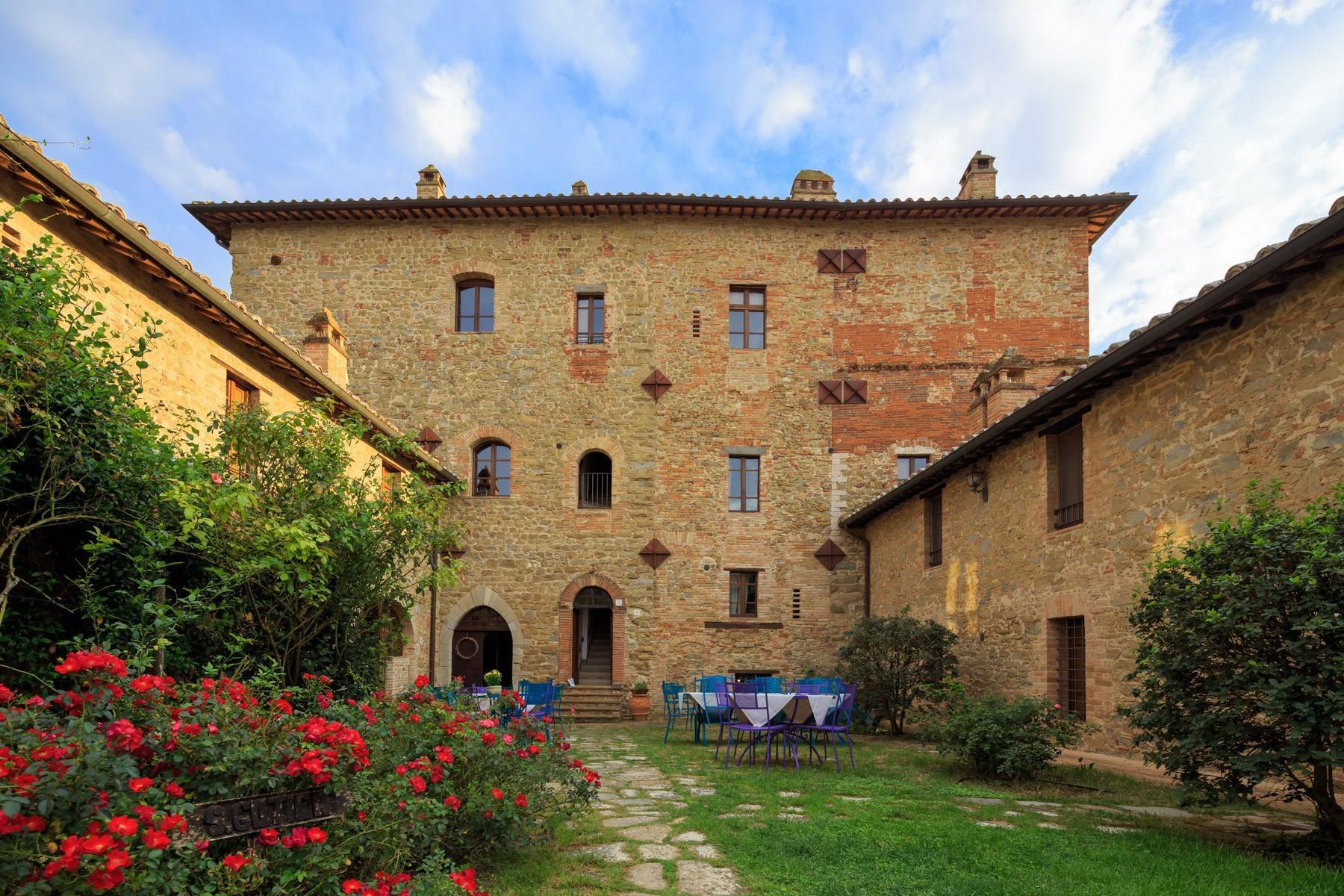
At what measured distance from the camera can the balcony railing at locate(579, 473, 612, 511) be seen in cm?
1557

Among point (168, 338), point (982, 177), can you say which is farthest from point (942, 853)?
point (982, 177)

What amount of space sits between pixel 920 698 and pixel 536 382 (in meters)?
8.82

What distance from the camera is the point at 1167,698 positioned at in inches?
186

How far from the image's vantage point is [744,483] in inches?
615

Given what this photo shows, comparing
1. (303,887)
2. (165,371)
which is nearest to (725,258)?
(165,371)

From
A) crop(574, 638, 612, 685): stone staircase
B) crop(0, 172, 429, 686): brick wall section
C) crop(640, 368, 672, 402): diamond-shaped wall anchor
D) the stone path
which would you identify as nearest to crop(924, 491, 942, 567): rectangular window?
crop(640, 368, 672, 402): diamond-shaped wall anchor

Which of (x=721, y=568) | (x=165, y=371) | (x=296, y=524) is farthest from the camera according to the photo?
(x=721, y=568)

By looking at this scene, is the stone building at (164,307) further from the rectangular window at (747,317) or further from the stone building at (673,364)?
the rectangular window at (747,317)

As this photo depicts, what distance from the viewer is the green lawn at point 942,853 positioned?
3875mm

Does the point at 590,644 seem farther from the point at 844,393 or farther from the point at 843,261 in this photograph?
the point at 843,261

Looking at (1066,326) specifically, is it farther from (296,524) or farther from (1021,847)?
(296,524)

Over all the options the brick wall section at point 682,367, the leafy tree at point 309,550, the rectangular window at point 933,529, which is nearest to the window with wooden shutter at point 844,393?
the brick wall section at point 682,367

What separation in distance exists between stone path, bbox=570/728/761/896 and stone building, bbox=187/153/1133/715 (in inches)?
281

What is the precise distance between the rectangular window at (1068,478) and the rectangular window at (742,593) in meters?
7.21
